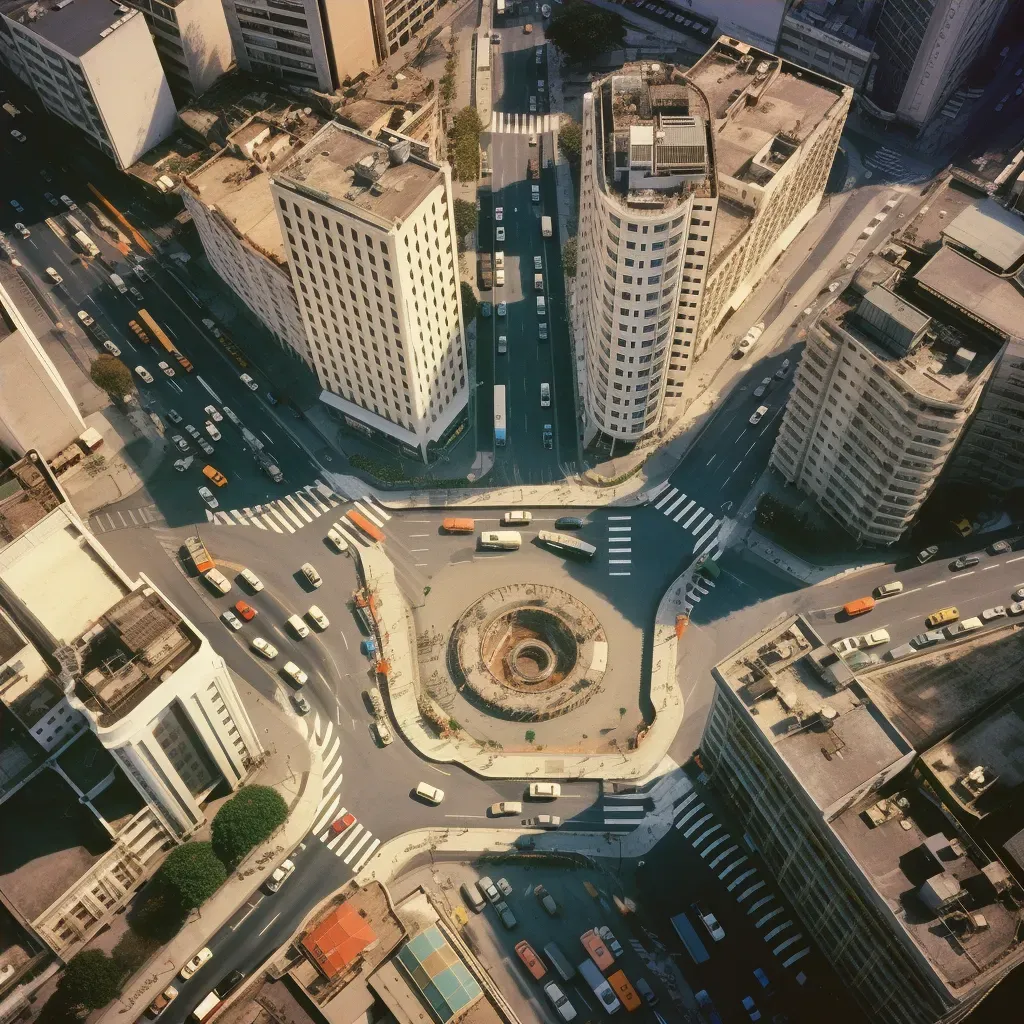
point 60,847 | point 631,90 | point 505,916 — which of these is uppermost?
point 631,90

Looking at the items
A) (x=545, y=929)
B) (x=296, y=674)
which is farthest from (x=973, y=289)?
(x=296, y=674)

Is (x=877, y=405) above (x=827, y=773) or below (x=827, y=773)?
above

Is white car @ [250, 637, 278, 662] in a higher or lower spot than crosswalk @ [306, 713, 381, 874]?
higher

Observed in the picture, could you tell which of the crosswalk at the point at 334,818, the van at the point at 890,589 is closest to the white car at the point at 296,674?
the crosswalk at the point at 334,818

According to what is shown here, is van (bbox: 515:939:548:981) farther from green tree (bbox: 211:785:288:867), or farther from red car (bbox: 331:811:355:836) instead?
green tree (bbox: 211:785:288:867)

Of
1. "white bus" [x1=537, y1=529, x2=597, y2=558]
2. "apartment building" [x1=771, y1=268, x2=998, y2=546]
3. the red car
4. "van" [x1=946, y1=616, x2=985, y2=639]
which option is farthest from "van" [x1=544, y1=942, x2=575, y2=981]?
"apartment building" [x1=771, y1=268, x2=998, y2=546]

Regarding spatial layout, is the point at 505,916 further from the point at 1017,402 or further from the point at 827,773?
the point at 1017,402

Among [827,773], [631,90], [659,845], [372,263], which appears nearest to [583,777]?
[659,845]
